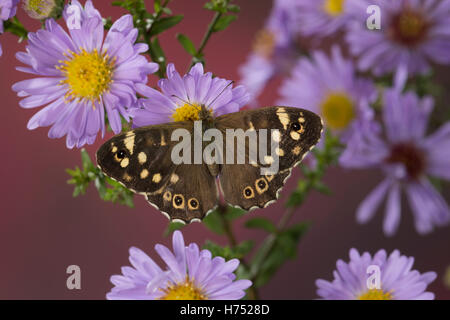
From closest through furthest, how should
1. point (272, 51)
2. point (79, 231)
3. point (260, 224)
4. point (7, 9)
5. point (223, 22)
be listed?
point (7, 9) → point (223, 22) → point (260, 224) → point (272, 51) → point (79, 231)

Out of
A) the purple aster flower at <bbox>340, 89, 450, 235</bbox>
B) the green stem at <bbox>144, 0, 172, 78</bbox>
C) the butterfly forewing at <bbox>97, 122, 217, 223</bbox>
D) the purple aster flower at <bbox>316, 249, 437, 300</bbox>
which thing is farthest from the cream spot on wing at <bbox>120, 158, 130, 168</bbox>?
the purple aster flower at <bbox>340, 89, 450, 235</bbox>

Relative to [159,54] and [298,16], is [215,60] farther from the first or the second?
[159,54]

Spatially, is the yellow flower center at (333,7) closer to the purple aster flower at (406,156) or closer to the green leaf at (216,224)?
the purple aster flower at (406,156)

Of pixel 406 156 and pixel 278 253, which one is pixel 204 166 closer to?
pixel 278 253

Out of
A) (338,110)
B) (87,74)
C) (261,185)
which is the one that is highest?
(338,110)

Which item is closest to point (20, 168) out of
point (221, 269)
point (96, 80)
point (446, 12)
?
point (96, 80)

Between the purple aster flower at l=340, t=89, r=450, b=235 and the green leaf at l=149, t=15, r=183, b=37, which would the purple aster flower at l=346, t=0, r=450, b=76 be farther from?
the green leaf at l=149, t=15, r=183, b=37

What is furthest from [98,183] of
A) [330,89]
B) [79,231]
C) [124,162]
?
[79,231]
